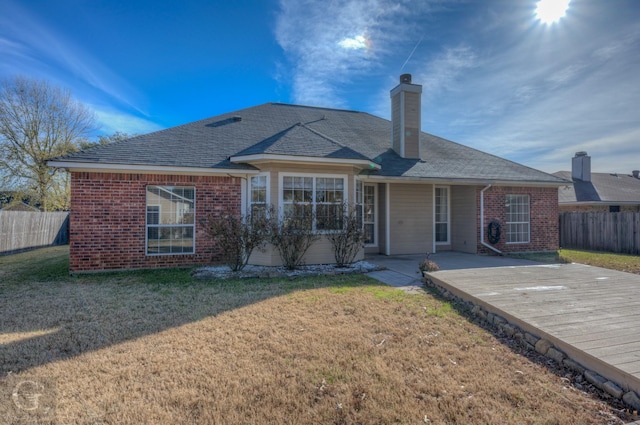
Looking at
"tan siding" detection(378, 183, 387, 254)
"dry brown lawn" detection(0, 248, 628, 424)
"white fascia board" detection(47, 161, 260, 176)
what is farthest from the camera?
"tan siding" detection(378, 183, 387, 254)

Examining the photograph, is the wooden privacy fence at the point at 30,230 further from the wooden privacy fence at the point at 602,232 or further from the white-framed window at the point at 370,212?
the wooden privacy fence at the point at 602,232

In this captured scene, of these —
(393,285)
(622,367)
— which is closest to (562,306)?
(622,367)

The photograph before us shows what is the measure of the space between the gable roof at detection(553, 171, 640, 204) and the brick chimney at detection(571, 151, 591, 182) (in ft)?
1.06

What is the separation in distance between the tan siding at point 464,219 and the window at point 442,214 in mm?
214

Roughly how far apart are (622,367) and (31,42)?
14.4 m

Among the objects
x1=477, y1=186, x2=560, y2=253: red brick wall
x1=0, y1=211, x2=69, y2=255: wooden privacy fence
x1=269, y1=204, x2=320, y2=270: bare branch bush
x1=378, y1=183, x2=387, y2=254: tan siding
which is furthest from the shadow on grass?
x1=477, y1=186, x2=560, y2=253: red brick wall

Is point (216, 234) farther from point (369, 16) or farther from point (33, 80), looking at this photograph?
point (33, 80)

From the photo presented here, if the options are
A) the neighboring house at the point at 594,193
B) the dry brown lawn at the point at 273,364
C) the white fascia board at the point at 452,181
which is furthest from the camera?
the neighboring house at the point at 594,193

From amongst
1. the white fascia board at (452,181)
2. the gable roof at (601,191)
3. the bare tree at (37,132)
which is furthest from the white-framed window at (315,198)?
the bare tree at (37,132)

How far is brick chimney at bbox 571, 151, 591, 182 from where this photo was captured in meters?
20.6

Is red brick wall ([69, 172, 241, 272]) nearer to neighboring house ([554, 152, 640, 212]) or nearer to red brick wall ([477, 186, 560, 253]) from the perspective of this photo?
red brick wall ([477, 186, 560, 253])

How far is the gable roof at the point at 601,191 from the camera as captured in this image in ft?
61.1

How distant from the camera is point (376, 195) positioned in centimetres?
1150

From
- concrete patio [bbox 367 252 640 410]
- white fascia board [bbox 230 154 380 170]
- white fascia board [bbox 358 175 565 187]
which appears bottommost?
concrete patio [bbox 367 252 640 410]
